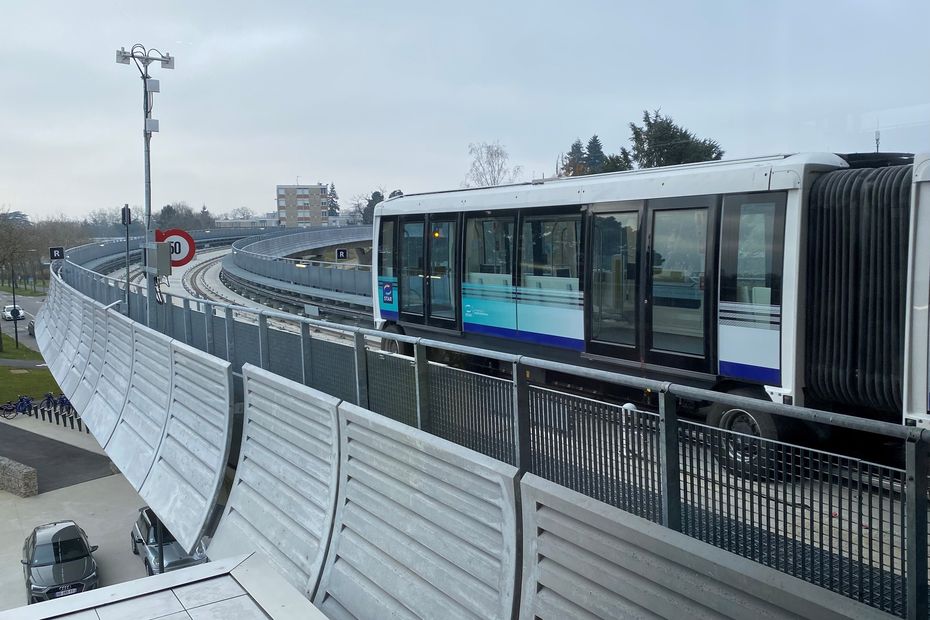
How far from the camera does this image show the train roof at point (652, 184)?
329 inches

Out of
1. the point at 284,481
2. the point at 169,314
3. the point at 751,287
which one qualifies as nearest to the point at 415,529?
the point at 284,481

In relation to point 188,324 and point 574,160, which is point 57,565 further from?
point 574,160

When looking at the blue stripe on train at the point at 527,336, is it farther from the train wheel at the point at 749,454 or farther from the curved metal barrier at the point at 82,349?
the curved metal barrier at the point at 82,349

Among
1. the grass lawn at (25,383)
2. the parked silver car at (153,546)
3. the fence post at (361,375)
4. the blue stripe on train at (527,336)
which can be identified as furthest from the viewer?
the grass lawn at (25,383)

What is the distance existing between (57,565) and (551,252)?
12.8m

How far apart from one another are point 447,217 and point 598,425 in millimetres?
9876

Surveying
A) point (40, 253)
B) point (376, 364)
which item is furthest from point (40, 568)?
point (40, 253)

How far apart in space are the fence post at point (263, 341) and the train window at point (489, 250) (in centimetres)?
437

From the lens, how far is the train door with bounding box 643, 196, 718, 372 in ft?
29.9

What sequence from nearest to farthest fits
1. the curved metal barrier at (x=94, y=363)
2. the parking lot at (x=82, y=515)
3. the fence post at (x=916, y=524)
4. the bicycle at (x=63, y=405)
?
1. the fence post at (x=916, y=524)
2. the curved metal barrier at (x=94, y=363)
3. the parking lot at (x=82, y=515)
4. the bicycle at (x=63, y=405)

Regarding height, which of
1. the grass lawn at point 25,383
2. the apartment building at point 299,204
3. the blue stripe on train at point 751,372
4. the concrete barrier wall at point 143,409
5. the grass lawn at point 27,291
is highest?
the apartment building at point 299,204

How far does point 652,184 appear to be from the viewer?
9.95 metres

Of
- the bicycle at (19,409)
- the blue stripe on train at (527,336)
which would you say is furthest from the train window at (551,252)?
the bicycle at (19,409)

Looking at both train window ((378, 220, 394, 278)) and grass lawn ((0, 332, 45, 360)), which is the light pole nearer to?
train window ((378, 220, 394, 278))
